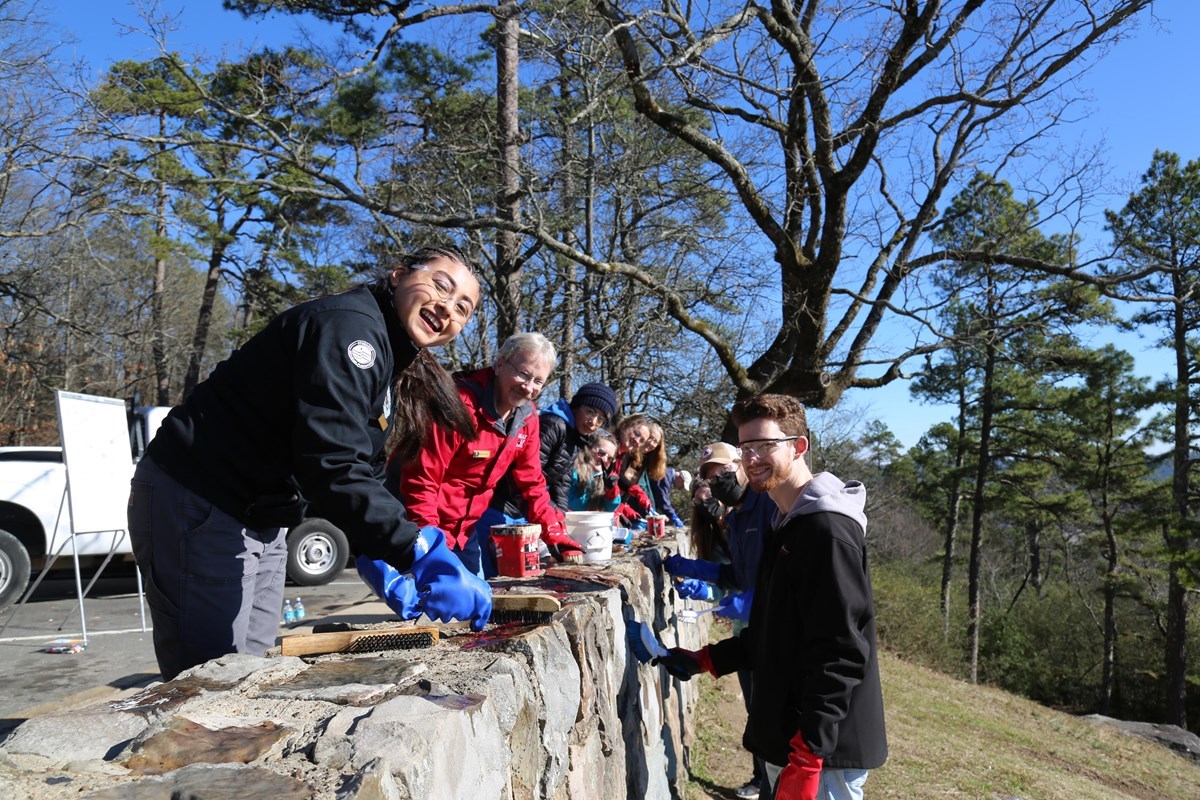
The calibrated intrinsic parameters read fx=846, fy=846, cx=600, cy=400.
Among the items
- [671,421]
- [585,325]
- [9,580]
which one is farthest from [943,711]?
[9,580]

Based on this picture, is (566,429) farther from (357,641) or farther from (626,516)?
(357,641)

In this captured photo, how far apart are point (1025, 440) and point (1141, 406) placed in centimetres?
370

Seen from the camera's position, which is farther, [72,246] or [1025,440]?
[1025,440]

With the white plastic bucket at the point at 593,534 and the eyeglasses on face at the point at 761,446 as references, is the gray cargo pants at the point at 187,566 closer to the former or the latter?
the eyeglasses on face at the point at 761,446

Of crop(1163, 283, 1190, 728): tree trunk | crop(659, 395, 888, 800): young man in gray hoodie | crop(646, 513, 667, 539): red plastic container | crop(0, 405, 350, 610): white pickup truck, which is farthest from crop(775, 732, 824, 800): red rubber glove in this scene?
crop(1163, 283, 1190, 728): tree trunk

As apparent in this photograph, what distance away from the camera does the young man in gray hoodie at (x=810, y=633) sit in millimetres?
2398

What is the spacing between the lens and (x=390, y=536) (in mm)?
2006

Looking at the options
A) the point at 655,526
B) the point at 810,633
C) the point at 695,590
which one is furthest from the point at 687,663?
the point at 655,526

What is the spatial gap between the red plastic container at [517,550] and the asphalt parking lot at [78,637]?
1.71 metres

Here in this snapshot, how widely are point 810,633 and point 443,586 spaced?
107 centimetres

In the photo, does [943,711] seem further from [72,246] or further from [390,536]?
[72,246]

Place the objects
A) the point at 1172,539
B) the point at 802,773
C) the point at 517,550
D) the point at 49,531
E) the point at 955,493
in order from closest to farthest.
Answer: the point at 802,773, the point at 517,550, the point at 49,531, the point at 1172,539, the point at 955,493

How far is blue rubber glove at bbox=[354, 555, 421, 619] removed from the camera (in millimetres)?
2240

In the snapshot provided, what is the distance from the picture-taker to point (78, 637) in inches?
249
